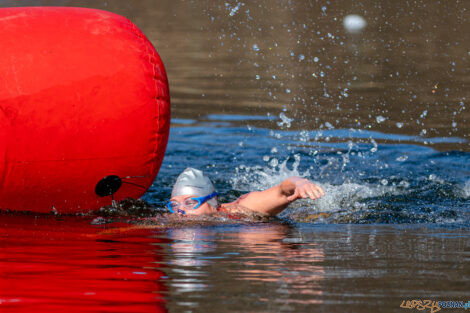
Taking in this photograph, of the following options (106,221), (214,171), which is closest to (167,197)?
(214,171)

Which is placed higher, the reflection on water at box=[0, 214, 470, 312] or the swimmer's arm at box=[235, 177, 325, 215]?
the swimmer's arm at box=[235, 177, 325, 215]

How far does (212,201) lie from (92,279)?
2.24m

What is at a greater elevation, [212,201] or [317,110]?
[317,110]

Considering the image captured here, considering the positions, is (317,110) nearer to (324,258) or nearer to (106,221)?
(106,221)

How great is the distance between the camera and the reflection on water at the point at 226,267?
340cm

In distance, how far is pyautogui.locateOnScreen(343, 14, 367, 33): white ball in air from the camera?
18.4 metres

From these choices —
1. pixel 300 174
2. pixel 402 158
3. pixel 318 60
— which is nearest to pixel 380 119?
pixel 402 158

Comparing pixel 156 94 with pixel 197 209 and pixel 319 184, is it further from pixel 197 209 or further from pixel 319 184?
pixel 319 184

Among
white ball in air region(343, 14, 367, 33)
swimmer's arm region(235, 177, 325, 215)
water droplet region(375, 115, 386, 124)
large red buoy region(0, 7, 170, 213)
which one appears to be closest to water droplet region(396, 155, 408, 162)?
water droplet region(375, 115, 386, 124)

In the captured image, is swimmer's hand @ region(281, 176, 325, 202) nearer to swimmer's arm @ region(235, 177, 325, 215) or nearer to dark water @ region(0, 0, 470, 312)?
swimmer's arm @ region(235, 177, 325, 215)

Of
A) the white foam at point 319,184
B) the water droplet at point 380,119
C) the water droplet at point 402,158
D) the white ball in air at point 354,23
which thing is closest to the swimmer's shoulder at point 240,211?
the white foam at point 319,184

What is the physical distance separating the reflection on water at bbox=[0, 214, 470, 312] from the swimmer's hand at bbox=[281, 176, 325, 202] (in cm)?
26

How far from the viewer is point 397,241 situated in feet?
15.9

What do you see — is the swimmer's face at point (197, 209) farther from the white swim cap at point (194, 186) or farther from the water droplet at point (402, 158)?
the water droplet at point (402, 158)
